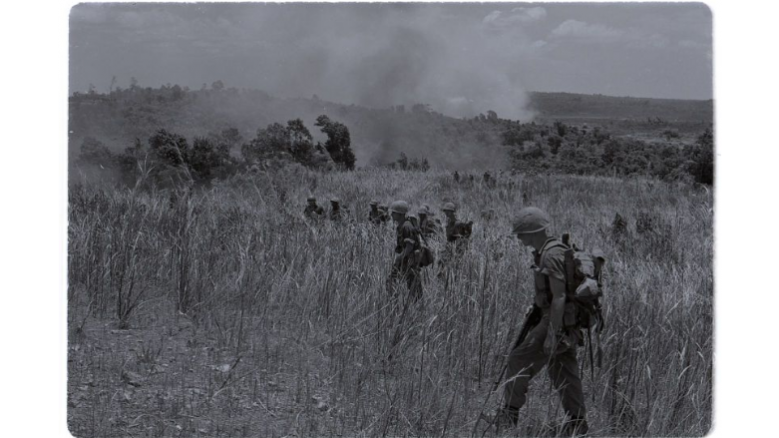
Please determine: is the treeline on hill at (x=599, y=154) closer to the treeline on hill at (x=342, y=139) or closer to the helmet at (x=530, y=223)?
the treeline on hill at (x=342, y=139)

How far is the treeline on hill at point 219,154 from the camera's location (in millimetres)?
16714

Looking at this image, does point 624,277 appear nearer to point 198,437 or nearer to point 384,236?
point 384,236

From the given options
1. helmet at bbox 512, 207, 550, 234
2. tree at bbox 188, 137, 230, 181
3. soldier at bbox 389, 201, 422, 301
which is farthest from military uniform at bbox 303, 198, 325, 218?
tree at bbox 188, 137, 230, 181

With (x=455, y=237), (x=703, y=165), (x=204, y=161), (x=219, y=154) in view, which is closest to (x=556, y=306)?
(x=455, y=237)

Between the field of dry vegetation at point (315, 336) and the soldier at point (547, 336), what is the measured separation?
16 cm

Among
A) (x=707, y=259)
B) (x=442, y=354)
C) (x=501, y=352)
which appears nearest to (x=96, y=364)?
(x=442, y=354)

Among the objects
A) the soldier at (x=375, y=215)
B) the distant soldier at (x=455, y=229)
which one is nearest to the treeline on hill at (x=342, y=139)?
the soldier at (x=375, y=215)

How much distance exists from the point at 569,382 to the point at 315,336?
2.45 metres

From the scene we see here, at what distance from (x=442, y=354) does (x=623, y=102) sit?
4306 centimetres

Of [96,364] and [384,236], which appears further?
[384,236]

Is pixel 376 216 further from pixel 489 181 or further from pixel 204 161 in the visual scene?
pixel 489 181

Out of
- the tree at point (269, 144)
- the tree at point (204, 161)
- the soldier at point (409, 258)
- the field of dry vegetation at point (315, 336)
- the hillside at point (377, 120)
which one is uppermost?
the hillside at point (377, 120)

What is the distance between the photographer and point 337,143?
2483 cm

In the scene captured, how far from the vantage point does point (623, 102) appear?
45.7 metres
